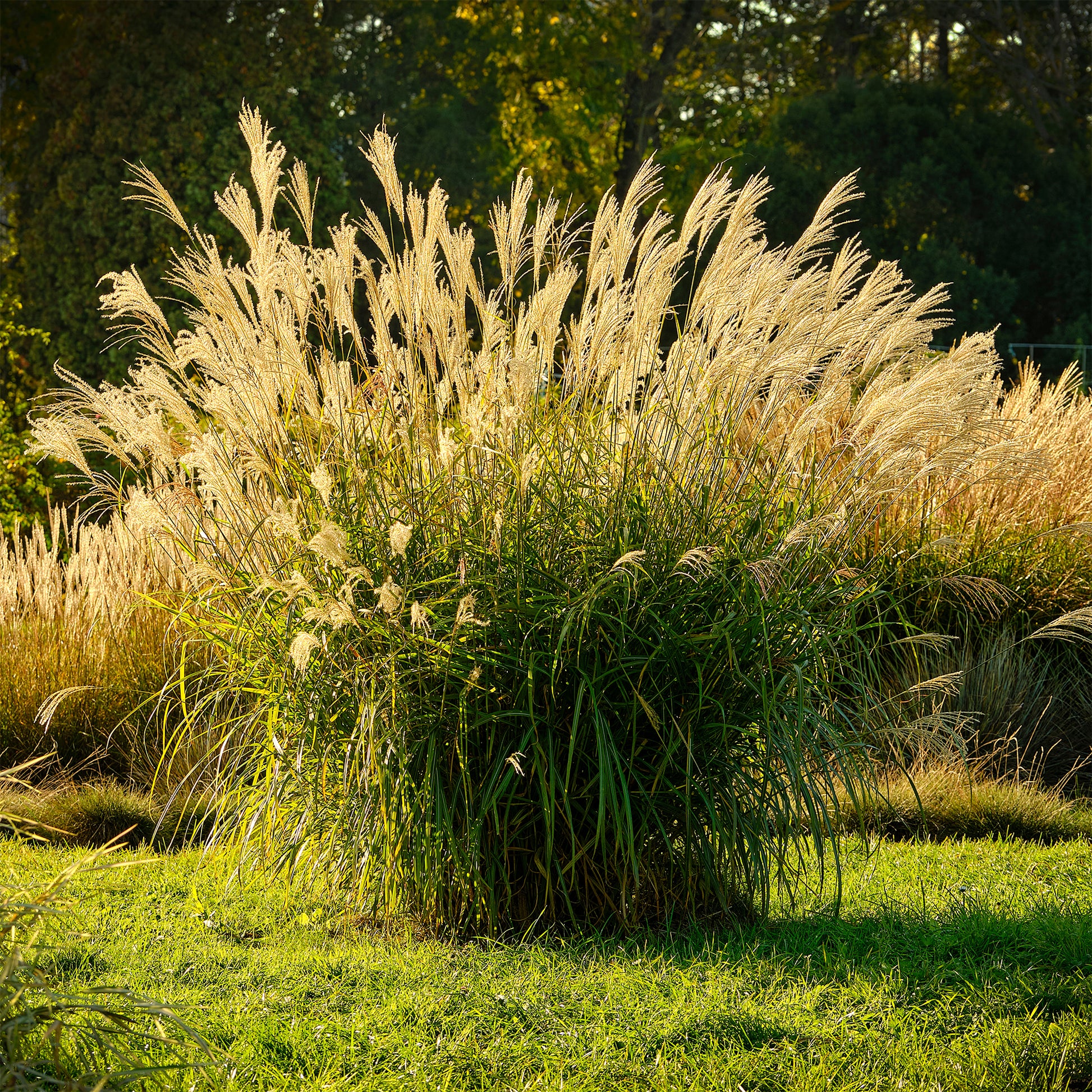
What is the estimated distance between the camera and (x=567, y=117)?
1786 cm

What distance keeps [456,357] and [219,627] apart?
3.55ft

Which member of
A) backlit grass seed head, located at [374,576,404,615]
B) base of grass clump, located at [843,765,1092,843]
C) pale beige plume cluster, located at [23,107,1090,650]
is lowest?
base of grass clump, located at [843,765,1092,843]

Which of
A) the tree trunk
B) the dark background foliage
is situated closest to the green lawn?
the dark background foliage

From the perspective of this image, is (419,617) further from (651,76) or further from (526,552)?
(651,76)

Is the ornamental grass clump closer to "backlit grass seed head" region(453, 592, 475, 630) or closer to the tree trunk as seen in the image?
"backlit grass seed head" region(453, 592, 475, 630)

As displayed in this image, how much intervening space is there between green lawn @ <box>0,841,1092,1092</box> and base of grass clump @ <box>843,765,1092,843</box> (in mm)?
860

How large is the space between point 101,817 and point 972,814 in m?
3.37

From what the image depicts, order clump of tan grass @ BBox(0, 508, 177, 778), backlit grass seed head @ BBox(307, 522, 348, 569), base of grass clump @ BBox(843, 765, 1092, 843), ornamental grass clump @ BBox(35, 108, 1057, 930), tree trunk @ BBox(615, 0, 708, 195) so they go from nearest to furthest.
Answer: backlit grass seed head @ BBox(307, 522, 348, 569) → ornamental grass clump @ BBox(35, 108, 1057, 930) → base of grass clump @ BBox(843, 765, 1092, 843) → clump of tan grass @ BBox(0, 508, 177, 778) → tree trunk @ BBox(615, 0, 708, 195)

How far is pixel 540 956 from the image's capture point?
3.17m

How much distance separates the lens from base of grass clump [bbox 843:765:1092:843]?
15.4ft

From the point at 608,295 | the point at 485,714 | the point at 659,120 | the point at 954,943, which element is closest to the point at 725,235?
the point at 608,295

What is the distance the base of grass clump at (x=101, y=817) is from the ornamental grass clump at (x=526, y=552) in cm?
93

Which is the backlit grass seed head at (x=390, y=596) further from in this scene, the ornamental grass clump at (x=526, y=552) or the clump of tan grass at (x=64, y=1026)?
the clump of tan grass at (x=64, y=1026)

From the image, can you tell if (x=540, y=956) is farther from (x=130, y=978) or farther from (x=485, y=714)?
(x=130, y=978)
